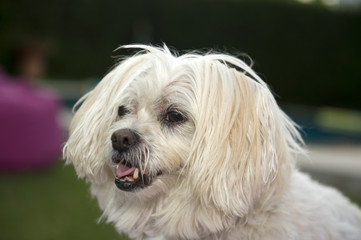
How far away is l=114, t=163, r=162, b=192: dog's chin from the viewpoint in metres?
2.02

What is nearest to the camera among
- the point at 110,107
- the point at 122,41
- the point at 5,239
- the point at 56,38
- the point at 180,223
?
the point at 180,223

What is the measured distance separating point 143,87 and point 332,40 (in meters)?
10.2

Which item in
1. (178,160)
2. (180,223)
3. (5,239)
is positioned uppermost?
(178,160)

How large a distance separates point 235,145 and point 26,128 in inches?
161

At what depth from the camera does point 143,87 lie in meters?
2.08

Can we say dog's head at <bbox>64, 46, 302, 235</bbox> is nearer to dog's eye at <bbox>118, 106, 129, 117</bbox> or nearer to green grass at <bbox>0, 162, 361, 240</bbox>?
dog's eye at <bbox>118, 106, 129, 117</bbox>

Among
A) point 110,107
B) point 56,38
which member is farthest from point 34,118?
point 56,38

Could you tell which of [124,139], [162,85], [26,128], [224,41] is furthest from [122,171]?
[224,41]

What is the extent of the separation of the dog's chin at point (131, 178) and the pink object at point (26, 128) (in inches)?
146

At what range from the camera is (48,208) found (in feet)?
16.3

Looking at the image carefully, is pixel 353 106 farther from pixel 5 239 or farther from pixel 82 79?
pixel 5 239

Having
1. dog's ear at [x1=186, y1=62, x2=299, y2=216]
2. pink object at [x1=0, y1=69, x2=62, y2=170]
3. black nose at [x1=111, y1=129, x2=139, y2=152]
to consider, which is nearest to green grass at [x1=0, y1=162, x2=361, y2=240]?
pink object at [x1=0, y1=69, x2=62, y2=170]

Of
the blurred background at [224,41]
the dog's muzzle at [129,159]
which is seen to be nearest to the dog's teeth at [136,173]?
the dog's muzzle at [129,159]

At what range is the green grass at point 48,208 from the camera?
4277 millimetres
